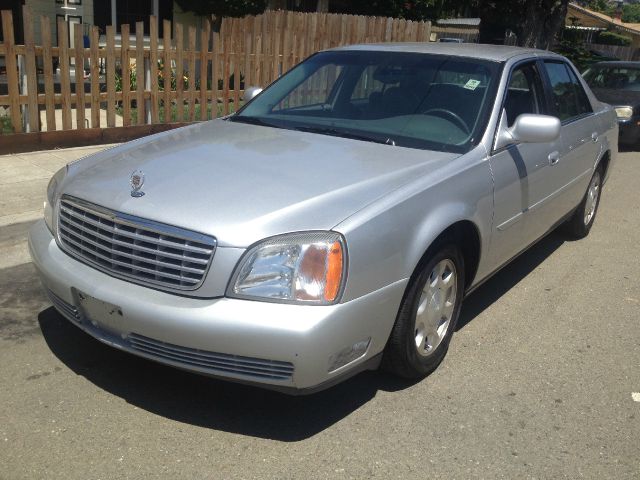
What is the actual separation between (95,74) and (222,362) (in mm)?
6519

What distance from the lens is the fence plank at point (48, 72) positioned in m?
7.89

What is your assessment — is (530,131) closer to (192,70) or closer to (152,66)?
(152,66)

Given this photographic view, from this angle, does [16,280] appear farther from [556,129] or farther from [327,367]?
[556,129]

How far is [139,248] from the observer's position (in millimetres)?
3174

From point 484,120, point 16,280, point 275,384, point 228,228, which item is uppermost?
point 484,120

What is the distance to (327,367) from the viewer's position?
3.04 metres

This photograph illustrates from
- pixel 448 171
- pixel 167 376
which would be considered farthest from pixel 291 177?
pixel 167 376

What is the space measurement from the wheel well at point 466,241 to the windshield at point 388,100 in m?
0.45

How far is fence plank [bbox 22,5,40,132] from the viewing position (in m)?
7.88

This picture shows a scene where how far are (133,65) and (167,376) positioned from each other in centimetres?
787

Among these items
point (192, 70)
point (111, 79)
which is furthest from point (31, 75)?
point (192, 70)

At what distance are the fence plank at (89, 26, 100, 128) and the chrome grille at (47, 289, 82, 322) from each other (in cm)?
555

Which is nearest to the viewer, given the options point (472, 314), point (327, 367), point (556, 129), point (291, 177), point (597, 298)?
point (327, 367)

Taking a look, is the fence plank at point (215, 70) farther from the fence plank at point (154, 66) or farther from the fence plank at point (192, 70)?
the fence plank at point (154, 66)
